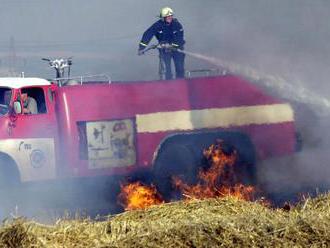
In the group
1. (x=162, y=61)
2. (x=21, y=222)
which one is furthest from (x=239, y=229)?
(x=162, y=61)

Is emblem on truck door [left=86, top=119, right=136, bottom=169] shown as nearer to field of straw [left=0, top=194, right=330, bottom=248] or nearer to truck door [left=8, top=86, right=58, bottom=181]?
truck door [left=8, top=86, right=58, bottom=181]

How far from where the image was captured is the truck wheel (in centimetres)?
1570

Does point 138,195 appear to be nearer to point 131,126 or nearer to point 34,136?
point 131,126

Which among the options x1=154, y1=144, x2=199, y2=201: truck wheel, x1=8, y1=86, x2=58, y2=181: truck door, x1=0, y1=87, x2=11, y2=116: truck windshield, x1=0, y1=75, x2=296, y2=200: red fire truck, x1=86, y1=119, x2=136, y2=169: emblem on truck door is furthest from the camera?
x1=154, y1=144, x2=199, y2=201: truck wheel

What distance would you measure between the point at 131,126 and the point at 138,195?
46.7 inches

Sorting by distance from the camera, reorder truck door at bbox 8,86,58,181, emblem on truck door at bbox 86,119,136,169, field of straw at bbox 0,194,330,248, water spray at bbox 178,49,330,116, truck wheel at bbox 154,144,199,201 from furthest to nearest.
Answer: water spray at bbox 178,49,330,116, truck wheel at bbox 154,144,199,201, emblem on truck door at bbox 86,119,136,169, truck door at bbox 8,86,58,181, field of straw at bbox 0,194,330,248

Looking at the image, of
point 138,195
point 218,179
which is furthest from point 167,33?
point 138,195

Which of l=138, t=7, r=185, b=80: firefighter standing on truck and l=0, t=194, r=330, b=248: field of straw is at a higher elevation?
l=138, t=7, r=185, b=80: firefighter standing on truck

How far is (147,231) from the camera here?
8.79m

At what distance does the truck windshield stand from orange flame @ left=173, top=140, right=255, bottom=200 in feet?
10.5

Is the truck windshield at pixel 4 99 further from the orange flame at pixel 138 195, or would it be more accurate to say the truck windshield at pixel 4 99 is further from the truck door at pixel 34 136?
the orange flame at pixel 138 195

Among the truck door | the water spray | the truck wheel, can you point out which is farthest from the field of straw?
the water spray

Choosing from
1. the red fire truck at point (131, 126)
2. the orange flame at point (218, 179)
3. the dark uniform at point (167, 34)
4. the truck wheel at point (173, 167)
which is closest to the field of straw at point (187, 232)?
the red fire truck at point (131, 126)

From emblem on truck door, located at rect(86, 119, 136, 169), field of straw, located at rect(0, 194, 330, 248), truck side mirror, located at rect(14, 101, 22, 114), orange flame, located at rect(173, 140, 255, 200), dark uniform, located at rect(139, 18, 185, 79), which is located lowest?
field of straw, located at rect(0, 194, 330, 248)
